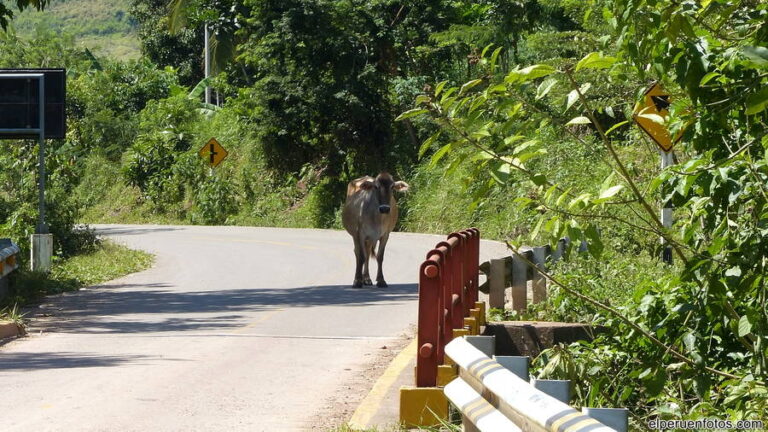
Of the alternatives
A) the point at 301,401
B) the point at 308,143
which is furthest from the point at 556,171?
the point at 301,401

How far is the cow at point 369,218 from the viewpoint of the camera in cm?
1970

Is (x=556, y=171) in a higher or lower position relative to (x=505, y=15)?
lower

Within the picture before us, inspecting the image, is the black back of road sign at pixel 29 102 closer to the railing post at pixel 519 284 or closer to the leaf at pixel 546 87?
the railing post at pixel 519 284

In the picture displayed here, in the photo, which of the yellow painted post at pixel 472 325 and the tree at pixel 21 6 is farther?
the tree at pixel 21 6

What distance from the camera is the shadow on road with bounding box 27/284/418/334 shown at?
50.8ft

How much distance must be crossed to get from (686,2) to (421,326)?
10.1 feet

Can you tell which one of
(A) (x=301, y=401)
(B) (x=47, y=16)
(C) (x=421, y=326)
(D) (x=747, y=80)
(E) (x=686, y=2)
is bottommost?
(A) (x=301, y=401)

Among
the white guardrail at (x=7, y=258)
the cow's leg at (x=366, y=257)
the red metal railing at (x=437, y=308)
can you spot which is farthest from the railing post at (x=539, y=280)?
the white guardrail at (x=7, y=258)

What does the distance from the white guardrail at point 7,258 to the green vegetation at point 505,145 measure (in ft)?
21.0

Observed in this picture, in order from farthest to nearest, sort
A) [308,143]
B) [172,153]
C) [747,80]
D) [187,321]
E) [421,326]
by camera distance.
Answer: [172,153] → [308,143] → [187,321] → [421,326] → [747,80]

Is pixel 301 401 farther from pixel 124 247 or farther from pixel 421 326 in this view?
pixel 124 247

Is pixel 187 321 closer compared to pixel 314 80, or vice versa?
pixel 187 321

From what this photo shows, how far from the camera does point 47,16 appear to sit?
174 metres

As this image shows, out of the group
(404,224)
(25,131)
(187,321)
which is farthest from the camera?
(404,224)
